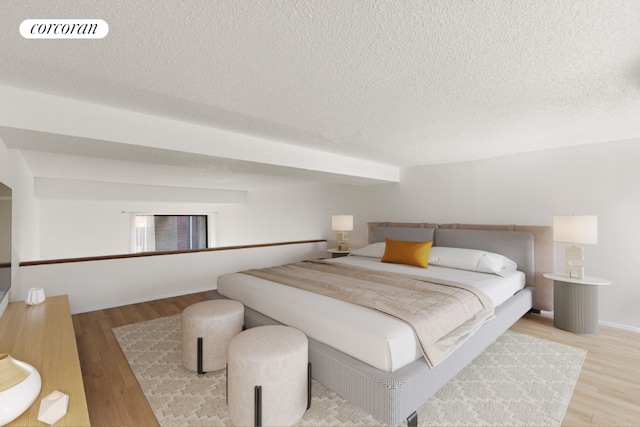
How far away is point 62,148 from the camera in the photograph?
2.44 meters

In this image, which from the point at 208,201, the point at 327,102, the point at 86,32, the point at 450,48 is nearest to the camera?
the point at 86,32

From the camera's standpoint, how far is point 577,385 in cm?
210

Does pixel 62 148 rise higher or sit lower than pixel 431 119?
lower

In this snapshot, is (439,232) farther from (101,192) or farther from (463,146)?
(101,192)

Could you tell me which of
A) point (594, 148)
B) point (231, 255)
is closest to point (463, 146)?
point (594, 148)

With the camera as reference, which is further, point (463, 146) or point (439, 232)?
point (439, 232)

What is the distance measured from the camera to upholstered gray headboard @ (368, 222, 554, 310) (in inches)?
137

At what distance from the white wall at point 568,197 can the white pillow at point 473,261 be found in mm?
654

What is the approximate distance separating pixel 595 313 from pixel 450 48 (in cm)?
315

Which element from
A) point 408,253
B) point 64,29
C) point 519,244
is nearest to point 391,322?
point 408,253

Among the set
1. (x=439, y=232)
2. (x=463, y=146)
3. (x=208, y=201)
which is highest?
(x=463, y=146)

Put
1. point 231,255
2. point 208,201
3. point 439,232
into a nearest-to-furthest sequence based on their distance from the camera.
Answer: point 439,232, point 231,255, point 208,201

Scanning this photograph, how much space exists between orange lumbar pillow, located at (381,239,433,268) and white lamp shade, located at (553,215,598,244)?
1306 mm

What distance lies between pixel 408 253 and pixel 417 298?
143 cm
